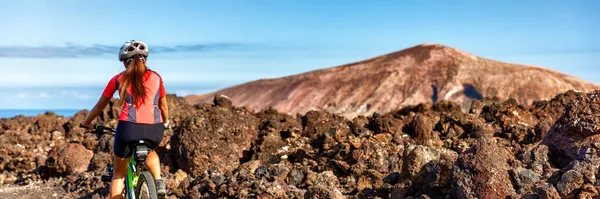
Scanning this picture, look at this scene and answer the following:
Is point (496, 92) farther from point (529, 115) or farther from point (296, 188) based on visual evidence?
point (296, 188)

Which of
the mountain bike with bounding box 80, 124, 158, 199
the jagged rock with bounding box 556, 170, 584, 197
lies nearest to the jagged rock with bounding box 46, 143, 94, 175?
the mountain bike with bounding box 80, 124, 158, 199

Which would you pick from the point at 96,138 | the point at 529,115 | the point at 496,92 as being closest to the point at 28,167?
the point at 96,138

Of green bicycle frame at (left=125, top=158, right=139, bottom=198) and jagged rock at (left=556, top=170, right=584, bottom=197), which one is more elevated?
green bicycle frame at (left=125, top=158, right=139, bottom=198)

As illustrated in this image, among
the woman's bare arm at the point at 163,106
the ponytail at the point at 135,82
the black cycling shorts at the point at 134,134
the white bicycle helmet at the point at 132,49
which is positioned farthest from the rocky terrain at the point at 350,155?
the white bicycle helmet at the point at 132,49

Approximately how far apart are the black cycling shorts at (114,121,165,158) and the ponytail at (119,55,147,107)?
0.62 ft

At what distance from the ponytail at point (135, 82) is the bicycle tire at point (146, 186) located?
0.59 meters

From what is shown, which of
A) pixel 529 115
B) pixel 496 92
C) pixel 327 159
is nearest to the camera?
pixel 327 159

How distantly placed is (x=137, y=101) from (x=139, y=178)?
2.17ft

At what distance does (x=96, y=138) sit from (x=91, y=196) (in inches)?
194

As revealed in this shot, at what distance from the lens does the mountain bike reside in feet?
22.5

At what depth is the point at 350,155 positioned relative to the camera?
1120 centimetres

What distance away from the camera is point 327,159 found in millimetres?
11562

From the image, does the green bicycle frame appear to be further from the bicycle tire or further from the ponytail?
the ponytail

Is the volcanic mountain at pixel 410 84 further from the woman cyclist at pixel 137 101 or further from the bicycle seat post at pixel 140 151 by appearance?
the bicycle seat post at pixel 140 151
